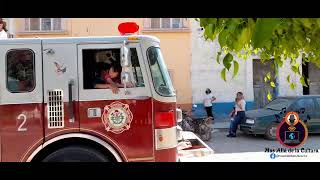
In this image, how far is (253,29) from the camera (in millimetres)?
1437

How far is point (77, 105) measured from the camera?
15.3 feet

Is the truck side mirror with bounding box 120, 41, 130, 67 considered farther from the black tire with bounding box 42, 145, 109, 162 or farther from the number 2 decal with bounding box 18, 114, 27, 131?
the number 2 decal with bounding box 18, 114, 27, 131

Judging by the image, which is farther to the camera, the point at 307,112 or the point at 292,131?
the point at 307,112

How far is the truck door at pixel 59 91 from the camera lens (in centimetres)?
461

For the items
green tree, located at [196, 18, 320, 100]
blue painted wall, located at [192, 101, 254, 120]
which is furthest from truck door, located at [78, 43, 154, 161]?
blue painted wall, located at [192, 101, 254, 120]

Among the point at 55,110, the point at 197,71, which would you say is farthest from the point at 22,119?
the point at 197,71

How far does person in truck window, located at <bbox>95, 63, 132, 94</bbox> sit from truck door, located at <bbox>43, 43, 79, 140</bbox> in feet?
0.96

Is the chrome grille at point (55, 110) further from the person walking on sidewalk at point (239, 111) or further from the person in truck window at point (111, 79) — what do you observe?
the person walking on sidewalk at point (239, 111)

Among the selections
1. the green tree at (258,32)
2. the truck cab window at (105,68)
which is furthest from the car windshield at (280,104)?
the green tree at (258,32)

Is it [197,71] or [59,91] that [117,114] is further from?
[197,71]

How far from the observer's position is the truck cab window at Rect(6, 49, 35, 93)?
4.66m
